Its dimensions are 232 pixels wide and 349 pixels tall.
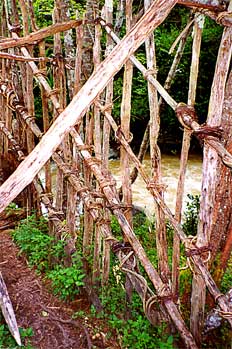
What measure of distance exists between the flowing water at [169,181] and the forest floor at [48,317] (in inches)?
67.3

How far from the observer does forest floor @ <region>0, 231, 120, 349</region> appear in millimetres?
1911

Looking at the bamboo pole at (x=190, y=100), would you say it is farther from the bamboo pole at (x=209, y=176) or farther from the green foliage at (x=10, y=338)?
the green foliage at (x=10, y=338)

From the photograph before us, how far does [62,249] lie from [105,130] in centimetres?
76

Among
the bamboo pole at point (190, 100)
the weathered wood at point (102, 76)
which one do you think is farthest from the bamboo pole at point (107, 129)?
the weathered wood at point (102, 76)

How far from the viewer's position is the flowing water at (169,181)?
4336 millimetres

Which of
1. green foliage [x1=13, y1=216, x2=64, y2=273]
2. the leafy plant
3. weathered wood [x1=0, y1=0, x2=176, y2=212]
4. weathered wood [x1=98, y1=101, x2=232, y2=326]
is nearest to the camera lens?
weathered wood [x1=0, y1=0, x2=176, y2=212]

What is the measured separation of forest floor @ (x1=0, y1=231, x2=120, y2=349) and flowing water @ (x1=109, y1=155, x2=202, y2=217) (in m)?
1.71

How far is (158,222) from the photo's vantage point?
1.68 m

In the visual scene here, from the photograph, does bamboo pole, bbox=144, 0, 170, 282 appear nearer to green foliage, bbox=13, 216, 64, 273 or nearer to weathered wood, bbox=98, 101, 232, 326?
weathered wood, bbox=98, 101, 232, 326

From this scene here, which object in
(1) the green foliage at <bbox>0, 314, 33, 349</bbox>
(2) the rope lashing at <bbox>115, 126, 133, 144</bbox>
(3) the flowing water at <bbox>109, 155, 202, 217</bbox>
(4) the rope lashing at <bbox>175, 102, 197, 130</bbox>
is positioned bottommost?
(3) the flowing water at <bbox>109, 155, 202, 217</bbox>

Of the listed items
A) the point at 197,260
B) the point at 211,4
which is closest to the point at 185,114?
the point at 211,4

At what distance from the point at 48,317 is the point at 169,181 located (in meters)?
2.99

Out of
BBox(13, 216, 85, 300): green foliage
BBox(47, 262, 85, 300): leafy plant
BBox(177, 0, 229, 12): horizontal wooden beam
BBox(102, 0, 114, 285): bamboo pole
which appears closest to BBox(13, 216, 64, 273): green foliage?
BBox(13, 216, 85, 300): green foliage

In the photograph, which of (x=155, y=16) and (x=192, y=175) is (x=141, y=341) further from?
(x=192, y=175)
